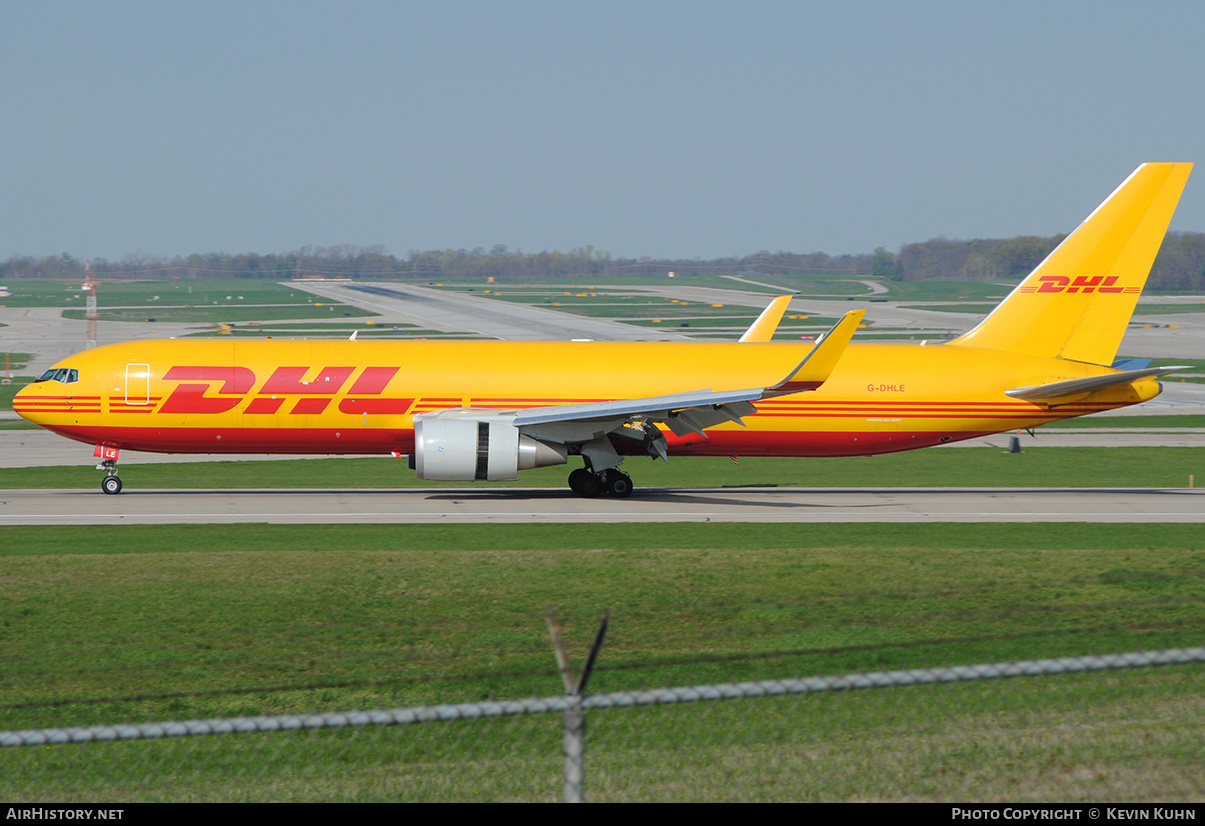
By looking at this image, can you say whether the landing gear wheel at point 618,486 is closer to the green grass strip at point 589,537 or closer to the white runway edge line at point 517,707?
the green grass strip at point 589,537

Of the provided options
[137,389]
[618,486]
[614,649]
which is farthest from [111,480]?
[614,649]

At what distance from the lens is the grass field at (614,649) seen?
9.89m

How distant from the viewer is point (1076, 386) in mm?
31312

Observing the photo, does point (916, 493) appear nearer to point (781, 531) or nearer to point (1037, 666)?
point (781, 531)

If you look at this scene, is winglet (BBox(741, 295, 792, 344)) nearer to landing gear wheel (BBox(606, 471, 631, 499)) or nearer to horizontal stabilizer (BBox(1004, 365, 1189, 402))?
horizontal stabilizer (BBox(1004, 365, 1189, 402))

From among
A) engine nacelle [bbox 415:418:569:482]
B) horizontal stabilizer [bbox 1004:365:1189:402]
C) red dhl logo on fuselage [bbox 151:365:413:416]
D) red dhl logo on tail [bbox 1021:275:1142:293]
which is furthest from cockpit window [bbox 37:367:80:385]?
red dhl logo on tail [bbox 1021:275:1142:293]

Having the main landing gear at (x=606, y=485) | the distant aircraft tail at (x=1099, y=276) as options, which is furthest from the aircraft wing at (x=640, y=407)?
the distant aircraft tail at (x=1099, y=276)

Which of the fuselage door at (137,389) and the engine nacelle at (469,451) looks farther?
the fuselage door at (137,389)

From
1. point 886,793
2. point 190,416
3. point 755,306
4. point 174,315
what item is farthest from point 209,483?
point 755,306

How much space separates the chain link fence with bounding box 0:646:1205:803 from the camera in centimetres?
928

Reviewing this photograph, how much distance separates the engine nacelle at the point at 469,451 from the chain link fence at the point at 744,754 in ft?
54.7

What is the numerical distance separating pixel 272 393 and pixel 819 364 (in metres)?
13.9

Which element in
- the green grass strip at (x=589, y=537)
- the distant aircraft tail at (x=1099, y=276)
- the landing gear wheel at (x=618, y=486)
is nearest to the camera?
the green grass strip at (x=589, y=537)

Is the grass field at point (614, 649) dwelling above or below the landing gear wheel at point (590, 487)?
above
